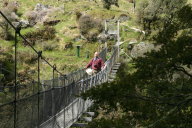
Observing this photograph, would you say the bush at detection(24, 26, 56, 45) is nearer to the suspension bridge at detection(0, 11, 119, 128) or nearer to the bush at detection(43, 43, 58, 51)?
the bush at detection(43, 43, 58, 51)

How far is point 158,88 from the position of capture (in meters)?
4.60

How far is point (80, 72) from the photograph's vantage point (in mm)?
10000

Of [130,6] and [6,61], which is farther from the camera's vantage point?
[130,6]

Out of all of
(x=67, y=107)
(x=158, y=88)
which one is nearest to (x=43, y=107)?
(x=67, y=107)

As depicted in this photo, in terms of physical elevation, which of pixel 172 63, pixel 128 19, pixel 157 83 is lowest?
pixel 157 83

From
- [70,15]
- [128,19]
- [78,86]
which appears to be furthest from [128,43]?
[78,86]

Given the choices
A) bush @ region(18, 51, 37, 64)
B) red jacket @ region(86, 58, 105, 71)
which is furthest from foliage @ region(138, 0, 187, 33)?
red jacket @ region(86, 58, 105, 71)

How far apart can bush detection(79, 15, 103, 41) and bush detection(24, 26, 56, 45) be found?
7.48ft

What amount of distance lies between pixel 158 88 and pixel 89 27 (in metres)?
20.9

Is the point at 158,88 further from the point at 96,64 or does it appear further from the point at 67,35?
the point at 67,35

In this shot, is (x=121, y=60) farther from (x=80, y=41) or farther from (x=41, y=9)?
(x=41, y=9)

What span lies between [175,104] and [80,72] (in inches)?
Result: 245

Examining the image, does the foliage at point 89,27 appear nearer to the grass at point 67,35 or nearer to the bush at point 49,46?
the grass at point 67,35

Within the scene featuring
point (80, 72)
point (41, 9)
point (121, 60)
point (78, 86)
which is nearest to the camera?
point (78, 86)
